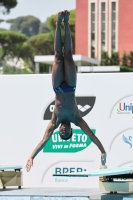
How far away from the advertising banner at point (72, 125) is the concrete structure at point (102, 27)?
29480 millimetres

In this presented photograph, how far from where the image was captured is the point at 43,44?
76.3m

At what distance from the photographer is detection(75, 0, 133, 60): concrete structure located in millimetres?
43562

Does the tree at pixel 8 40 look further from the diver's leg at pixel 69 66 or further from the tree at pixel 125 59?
the diver's leg at pixel 69 66

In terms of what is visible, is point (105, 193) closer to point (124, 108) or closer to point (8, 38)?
point (124, 108)

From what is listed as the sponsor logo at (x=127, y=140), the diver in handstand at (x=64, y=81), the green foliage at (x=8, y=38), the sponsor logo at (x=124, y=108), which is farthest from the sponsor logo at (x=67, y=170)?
the green foliage at (x=8, y=38)

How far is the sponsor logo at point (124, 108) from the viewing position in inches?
502

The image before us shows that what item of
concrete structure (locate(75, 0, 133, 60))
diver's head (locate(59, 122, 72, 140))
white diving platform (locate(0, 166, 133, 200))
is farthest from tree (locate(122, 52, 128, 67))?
diver's head (locate(59, 122, 72, 140))

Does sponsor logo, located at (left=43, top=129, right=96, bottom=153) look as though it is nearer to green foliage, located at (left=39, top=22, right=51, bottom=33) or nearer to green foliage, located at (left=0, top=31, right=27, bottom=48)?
green foliage, located at (left=0, top=31, right=27, bottom=48)

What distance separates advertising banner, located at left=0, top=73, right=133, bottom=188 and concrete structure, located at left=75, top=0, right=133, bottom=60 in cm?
2948

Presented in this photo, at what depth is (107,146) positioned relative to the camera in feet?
41.9

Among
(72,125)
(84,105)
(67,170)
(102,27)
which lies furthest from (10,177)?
(102,27)

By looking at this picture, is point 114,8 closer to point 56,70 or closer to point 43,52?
point 43,52

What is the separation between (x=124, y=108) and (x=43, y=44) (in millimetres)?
64070

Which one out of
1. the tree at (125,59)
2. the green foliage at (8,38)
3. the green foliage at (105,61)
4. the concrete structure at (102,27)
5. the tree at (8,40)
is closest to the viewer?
the tree at (125,59)
